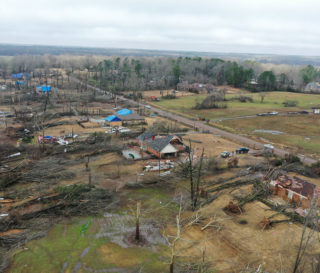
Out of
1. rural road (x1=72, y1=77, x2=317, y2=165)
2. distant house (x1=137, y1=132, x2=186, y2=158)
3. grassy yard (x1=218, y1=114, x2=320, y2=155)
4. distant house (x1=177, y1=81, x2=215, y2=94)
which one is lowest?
rural road (x1=72, y1=77, x2=317, y2=165)

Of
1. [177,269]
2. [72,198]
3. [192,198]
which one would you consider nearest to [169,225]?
[192,198]

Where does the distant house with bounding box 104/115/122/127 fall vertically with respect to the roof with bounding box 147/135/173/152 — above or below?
below

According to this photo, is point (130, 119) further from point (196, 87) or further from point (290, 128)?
point (196, 87)

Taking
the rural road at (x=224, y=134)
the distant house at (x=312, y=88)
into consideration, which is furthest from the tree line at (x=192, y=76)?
the rural road at (x=224, y=134)

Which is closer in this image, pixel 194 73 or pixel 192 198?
pixel 192 198

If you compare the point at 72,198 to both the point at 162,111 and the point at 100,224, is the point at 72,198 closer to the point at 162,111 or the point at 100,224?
the point at 100,224

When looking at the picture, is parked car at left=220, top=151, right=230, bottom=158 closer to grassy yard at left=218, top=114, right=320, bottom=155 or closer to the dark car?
the dark car

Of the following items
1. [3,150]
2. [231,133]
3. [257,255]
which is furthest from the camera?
[231,133]

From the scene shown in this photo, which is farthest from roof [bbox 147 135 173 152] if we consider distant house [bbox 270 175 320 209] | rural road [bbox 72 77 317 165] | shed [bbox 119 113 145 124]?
shed [bbox 119 113 145 124]
